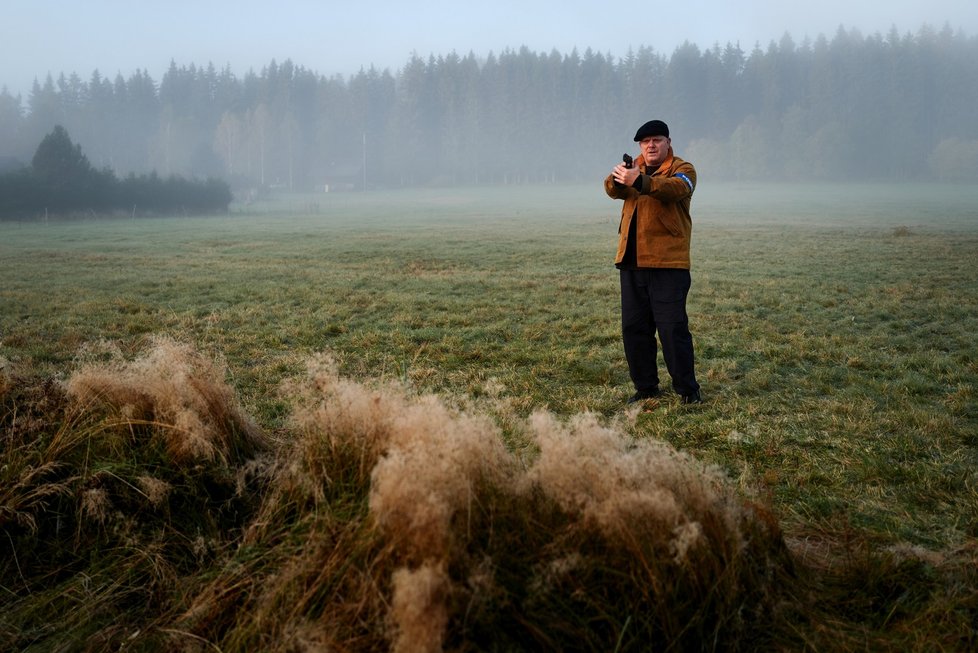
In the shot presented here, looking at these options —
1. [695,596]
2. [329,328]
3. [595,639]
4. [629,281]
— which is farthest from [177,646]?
[329,328]

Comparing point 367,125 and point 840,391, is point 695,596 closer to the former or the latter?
point 840,391

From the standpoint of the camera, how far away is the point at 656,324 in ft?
20.4

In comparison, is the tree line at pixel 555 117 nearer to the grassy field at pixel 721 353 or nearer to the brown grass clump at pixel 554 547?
the grassy field at pixel 721 353

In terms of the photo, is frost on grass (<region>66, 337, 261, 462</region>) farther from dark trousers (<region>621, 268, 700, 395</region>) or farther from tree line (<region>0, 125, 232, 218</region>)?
tree line (<region>0, 125, 232, 218</region>)

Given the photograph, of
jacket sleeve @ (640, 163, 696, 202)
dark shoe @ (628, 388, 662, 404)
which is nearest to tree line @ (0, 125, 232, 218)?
dark shoe @ (628, 388, 662, 404)

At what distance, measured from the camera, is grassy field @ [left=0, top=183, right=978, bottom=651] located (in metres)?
3.18

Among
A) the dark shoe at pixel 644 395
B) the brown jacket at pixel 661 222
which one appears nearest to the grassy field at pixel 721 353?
the dark shoe at pixel 644 395

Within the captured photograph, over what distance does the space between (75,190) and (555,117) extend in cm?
8587

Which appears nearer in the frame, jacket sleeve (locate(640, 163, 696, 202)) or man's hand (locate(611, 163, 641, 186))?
man's hand (locate(611, 163, 641, 186))

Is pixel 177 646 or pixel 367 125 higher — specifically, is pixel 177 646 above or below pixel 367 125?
below

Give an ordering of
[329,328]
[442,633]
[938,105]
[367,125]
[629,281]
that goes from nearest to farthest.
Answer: [442,633], [629,281], [329,328], [938,105], [367,125]

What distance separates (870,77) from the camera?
113125 mm

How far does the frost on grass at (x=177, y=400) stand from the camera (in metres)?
3.37

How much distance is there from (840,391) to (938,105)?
129 m
